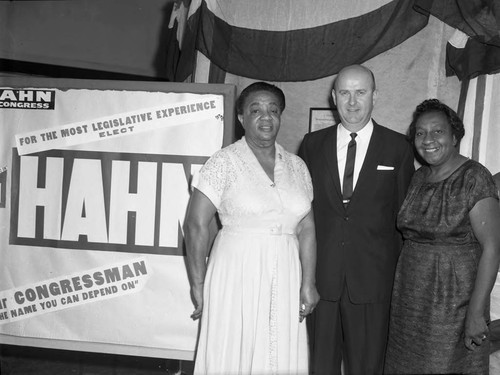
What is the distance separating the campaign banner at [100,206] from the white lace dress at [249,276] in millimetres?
394

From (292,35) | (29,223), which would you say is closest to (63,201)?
(29,223)

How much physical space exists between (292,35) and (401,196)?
4.00 ft

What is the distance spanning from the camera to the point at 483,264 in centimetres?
231

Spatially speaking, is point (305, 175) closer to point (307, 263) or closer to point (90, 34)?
point (307, 263)

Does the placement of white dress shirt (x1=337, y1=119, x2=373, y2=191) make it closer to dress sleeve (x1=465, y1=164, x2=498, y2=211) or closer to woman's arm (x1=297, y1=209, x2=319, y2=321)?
woman's arm (x1=297, y1=209, x2=319, y2=321)

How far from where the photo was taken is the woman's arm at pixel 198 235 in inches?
93.8

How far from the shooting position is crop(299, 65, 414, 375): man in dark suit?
2.53 meters

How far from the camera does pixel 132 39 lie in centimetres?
600

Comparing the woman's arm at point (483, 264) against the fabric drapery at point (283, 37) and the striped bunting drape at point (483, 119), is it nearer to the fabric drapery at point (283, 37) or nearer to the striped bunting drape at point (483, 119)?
→ the striped bunting drape at point (483, 119)

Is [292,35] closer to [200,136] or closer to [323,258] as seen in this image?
[200,136]

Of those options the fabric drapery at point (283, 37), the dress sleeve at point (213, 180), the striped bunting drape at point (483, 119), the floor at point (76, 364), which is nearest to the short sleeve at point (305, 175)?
the dress sleeve at point (213, 180)

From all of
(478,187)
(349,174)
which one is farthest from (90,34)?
(478,187)

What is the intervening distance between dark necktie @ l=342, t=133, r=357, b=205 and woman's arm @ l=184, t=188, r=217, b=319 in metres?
0.58

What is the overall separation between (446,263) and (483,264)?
14 centimetres
